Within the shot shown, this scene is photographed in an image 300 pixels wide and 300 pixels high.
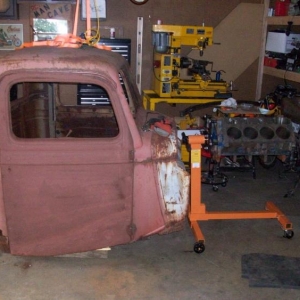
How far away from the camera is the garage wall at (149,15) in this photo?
6.43 metres

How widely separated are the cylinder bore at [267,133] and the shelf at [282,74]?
137cm

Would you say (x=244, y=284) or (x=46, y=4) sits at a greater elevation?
(x=46, y=4)

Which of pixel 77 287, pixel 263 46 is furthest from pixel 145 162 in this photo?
pixel 263 46

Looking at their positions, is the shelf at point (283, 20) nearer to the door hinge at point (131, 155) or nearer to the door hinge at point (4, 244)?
the door hinge at point (131, 155)

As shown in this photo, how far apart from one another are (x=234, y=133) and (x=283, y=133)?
0.54 meters

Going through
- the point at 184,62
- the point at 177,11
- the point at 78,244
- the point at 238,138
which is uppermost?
the point at 177,11

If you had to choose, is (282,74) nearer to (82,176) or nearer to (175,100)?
(175,100)

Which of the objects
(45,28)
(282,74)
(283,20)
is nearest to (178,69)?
(282,74)

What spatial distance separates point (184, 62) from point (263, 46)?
164cm

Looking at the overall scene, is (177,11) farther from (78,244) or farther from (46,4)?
(78,244)

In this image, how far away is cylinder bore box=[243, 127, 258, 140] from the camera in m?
4.56

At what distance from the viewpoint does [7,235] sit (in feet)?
10.2

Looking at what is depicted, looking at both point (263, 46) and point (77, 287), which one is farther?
point (263, 46)

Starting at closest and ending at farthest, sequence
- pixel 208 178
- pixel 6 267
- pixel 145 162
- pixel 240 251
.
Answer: pixel 145 162
pixel 6 267
pixel 240 251
pixel 208 178
